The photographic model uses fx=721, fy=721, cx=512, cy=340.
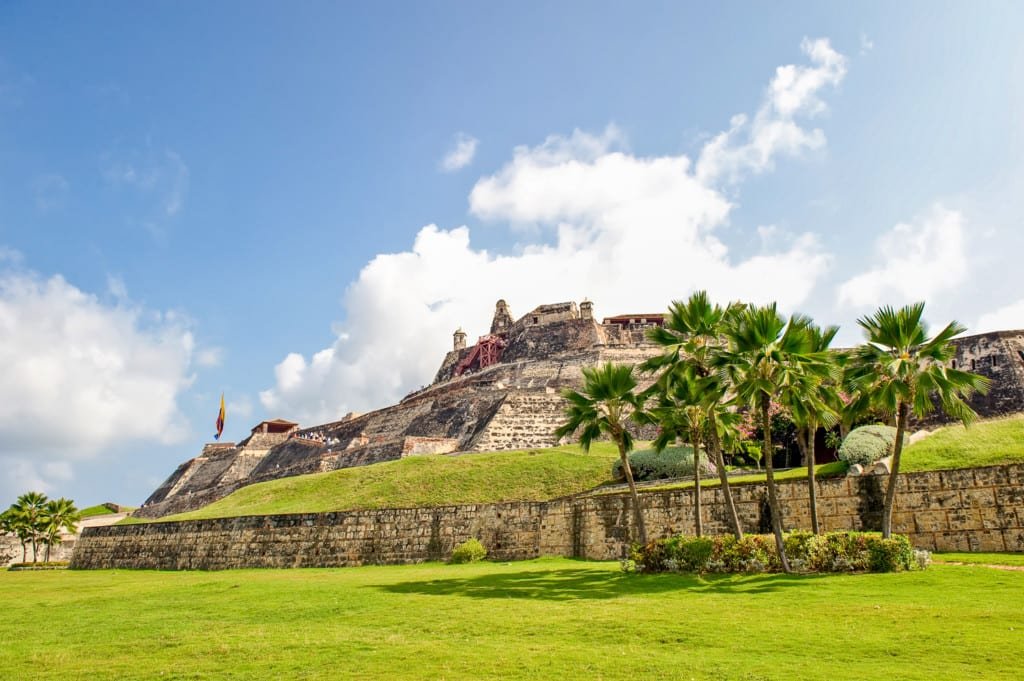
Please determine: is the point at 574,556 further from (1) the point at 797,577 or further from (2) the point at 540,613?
(2) the point at 540,613

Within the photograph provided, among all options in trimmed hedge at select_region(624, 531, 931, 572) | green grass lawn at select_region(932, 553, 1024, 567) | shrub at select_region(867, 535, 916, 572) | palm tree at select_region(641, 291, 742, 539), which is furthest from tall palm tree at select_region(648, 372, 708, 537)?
green grass lawn at select_region(932, 553, 1024, 567)

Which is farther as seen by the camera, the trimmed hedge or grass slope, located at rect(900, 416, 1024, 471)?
grass slope, located at rect(900, 416, 1024, 471)

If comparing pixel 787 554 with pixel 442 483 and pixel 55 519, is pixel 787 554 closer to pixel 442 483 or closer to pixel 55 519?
pixel 442 483

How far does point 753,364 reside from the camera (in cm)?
1584

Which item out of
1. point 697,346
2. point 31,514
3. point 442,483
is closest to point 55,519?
point 31,514

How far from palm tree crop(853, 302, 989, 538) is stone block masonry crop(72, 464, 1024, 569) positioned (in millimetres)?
2486

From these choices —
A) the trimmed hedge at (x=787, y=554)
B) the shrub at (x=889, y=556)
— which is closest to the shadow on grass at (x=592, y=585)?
the trimmed hedge at (x=787, y=554)

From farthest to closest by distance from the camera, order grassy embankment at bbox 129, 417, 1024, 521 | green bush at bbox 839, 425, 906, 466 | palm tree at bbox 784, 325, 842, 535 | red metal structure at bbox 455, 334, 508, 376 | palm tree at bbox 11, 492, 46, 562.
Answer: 1. red metal structure at bbox 455, 334, 508, 376
2. palm tree at bbox 11, 492, 46, 562
3. grassy embankment at bbox 129, 417, 1024, 521
4. green bush at bbox 839, 425, 906, 466
5. palm tree at bbox 784, 325, 842, 535

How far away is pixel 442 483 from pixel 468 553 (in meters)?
8.57

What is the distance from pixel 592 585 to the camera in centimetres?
1539

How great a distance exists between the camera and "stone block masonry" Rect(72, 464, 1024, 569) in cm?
1652

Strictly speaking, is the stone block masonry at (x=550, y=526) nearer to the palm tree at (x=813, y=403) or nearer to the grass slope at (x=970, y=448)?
the grass slope at (x=970, y=448)

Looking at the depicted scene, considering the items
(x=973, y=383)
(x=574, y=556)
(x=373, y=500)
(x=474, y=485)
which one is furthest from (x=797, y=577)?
(x=373, y=500)

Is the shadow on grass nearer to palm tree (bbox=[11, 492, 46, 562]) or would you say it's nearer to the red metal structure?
palm tree (bbox=[11, 492, 46, 562])
